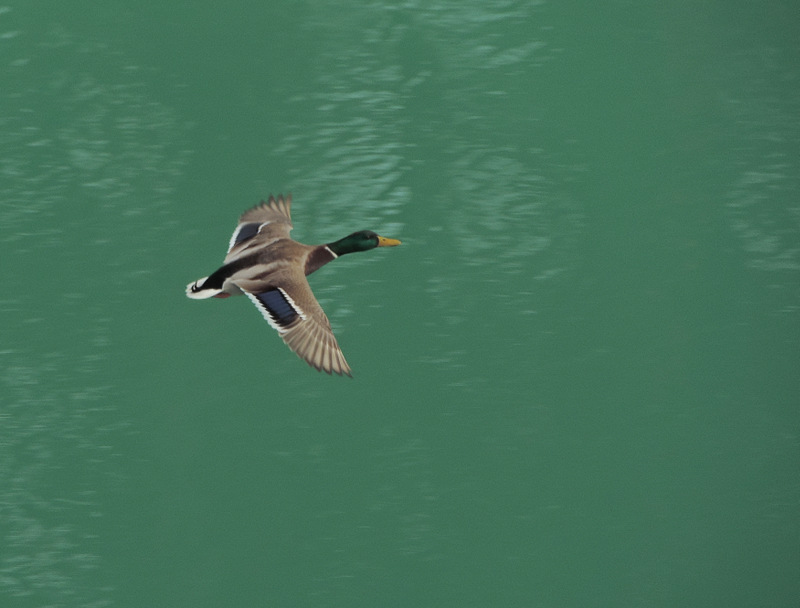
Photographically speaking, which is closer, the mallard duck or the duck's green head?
the mallard duck

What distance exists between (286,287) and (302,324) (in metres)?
0.20

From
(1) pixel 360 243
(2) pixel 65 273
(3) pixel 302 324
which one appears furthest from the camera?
(2) pixel 65 273

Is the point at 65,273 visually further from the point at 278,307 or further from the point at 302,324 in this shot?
the point at 302,324

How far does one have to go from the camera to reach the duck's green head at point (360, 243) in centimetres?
579

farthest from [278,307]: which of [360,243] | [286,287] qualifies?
[360,243]

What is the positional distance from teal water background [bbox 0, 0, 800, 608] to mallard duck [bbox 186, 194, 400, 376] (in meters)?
0.64

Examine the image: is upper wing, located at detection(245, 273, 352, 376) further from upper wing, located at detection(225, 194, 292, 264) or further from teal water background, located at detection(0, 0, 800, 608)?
teal water background, located at detection(0, 0, 800, 608)

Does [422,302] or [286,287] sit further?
[422,302]

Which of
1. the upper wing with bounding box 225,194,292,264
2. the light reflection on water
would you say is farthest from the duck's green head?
the light reflection on water

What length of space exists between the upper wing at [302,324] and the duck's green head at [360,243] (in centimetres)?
63

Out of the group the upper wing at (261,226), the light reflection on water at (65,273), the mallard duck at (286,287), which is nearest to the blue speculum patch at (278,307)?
the mallard duck at (286,287)

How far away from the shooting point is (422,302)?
20.6 ft

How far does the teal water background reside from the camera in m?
5.75

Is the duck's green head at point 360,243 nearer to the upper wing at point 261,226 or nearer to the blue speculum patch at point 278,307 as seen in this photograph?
the upper wing at point 261,226
